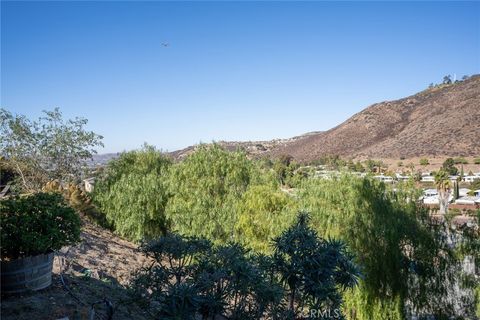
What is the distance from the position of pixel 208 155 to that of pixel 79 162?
795cm

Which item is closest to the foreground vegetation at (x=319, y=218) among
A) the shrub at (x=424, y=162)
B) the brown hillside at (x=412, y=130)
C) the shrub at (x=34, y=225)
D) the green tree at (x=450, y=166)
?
the shrub at (x=34, y=225)

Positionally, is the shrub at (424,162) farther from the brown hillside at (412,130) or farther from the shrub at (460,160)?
the shrub at (460,160)

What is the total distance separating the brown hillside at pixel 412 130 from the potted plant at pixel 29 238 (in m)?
60.6

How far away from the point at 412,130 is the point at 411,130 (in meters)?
0.26

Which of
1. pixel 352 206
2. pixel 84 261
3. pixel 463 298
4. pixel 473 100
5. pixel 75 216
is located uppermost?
pixel 473 100

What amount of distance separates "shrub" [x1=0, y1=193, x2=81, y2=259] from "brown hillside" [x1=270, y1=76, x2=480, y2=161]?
198 feet

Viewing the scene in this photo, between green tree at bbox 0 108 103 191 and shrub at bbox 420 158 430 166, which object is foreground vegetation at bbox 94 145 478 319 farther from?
shrub at bbox 420 158 430 166

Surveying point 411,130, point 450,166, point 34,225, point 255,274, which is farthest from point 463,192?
point 34,225

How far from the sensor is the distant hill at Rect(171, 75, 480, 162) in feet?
191

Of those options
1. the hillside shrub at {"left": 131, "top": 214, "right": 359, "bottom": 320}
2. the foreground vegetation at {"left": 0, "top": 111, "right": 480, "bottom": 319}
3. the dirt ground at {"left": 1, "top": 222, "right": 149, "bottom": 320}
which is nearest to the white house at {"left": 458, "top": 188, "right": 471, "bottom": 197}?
the foreground vegetation at {"left": 0, "top": 111, "right": 480, "bottom": 319}

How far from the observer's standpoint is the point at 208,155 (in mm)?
16953

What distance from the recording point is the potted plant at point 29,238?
191 inches

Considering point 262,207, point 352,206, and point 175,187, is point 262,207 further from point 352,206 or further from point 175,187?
point 175,187

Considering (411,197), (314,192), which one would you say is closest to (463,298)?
(411,197)
